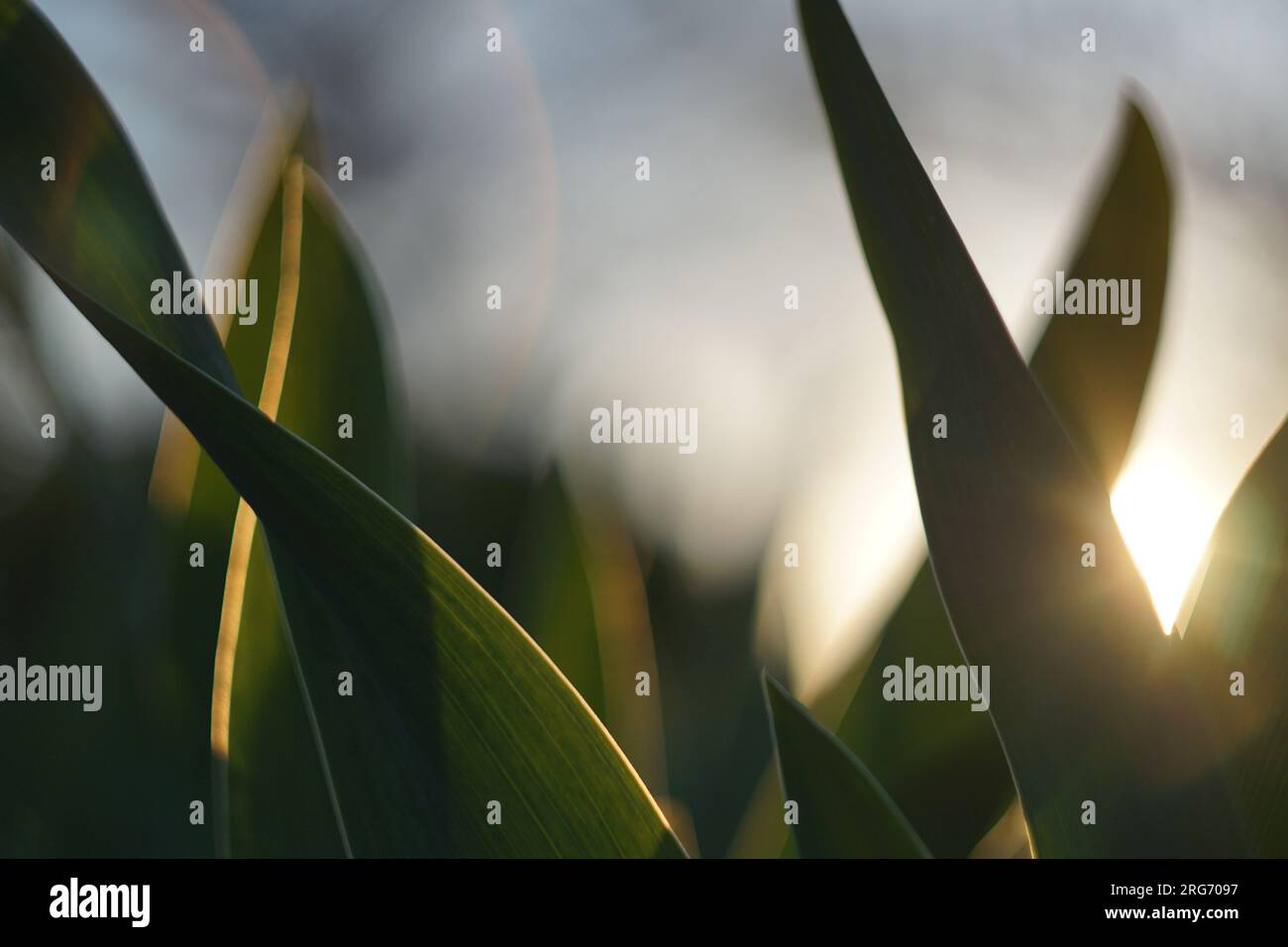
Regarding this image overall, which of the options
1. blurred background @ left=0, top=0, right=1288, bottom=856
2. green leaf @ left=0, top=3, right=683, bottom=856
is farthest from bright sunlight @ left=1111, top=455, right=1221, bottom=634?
green leaf @ left=0, top=3, right=683, bottom=856

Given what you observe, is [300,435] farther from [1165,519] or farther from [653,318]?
[1165,519]

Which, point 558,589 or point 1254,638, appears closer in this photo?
point 1254,638

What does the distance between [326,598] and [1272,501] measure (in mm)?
239

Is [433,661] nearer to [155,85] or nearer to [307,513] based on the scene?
[307,513]

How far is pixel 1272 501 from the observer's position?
23 centimetres

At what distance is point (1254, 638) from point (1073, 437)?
0.12m

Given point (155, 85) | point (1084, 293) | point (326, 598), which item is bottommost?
point (326, 598)

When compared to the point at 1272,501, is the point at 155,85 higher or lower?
higher

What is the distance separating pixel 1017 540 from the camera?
20cm

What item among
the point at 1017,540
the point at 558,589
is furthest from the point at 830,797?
the point at 558,589

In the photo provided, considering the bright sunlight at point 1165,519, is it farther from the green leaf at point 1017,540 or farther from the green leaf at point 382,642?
the green leaf at point 382,642

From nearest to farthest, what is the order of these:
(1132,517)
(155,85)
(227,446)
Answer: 1. (227,446)
2. (1132,517)
3. (155,85)

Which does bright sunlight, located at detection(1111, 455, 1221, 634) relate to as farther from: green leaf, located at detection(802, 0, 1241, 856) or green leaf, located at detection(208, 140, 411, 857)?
green leaf, located at detection(208, 140, 411, 857)
